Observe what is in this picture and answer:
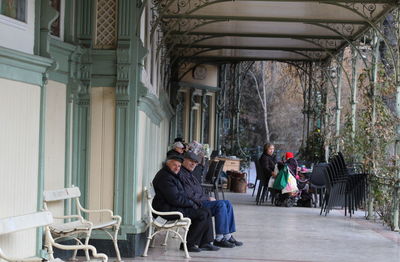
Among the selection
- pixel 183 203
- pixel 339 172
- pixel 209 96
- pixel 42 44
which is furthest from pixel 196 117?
pixel 42 44

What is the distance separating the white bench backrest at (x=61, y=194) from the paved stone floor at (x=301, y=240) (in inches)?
40.4

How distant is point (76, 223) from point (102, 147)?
3.48ft

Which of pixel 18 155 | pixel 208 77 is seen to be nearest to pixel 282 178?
pixel 208 77

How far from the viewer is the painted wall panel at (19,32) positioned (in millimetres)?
5523

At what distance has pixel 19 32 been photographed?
18.9 feet

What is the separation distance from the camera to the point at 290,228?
11.4 meters

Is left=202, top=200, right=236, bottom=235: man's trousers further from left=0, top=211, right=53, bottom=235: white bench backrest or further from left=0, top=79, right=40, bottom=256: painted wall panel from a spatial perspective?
left=0, top=211, right=53, bottom=235: white bench backrest

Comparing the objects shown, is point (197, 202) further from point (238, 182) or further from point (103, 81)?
point (238, 182)

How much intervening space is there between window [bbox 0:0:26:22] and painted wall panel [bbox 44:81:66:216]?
Result: 5.01 ft

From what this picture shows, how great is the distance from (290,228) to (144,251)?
376 cm

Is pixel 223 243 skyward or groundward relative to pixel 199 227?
groundward

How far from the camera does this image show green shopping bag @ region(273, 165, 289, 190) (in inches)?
578

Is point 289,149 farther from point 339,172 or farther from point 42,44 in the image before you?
point 42,44

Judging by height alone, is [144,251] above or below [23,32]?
below
